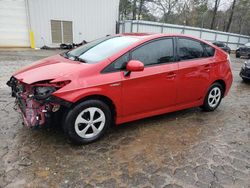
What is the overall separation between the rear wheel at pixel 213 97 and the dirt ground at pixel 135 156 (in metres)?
0.49

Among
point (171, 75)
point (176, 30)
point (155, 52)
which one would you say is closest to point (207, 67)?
point (171, 75)

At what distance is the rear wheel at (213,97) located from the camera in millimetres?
4614

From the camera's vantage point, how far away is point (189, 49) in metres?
4.20

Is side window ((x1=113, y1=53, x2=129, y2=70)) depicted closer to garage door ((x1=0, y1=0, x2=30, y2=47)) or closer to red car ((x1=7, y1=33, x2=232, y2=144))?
red car ((x1=7, y1=33, x2=232, y2=144))

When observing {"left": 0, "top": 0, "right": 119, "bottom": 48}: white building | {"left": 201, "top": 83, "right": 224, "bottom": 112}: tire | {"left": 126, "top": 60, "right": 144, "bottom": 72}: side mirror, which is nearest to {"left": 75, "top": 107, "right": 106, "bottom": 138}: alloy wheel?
{"left": 126, "top": 60, "right": 144, "bottom": 72}: side mirror

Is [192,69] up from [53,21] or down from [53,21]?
down

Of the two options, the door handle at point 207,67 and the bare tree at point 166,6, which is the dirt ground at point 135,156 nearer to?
the door handle at point 207,67

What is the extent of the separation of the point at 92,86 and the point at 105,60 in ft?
1.50

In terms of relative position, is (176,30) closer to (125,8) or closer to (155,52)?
(125,8)

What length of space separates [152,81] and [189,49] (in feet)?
3.70

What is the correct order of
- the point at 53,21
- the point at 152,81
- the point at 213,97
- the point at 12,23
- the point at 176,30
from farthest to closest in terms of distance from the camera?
1. the point at 176,30
2. the point at 53,21
3. the point at 12,23
4. the point at 213,97
5. the point at 152,81

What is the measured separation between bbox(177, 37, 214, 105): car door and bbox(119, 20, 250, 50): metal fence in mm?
15647

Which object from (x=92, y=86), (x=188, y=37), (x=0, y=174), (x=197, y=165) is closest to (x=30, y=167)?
(x=0, y=174)

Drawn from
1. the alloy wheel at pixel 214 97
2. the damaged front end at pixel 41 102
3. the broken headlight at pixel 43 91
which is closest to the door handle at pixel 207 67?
the alloy wheel at pixel 214 97
